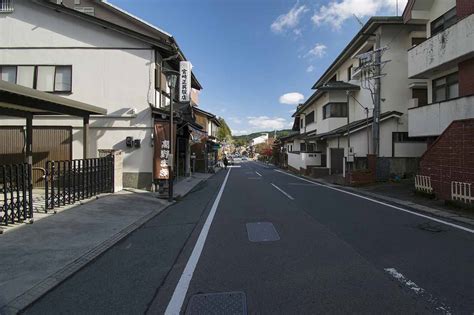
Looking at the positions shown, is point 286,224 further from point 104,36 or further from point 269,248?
point 104,36

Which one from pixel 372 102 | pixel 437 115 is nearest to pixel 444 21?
pixel 437 115

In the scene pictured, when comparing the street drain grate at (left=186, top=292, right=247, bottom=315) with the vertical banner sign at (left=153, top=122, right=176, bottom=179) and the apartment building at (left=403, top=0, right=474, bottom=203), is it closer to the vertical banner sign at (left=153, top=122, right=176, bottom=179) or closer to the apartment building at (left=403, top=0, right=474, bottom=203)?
the apartment building at (left=403, top=0, right=474, bottom=203)

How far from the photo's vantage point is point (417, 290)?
4.71m

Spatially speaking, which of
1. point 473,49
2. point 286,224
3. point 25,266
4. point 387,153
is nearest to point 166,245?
point 25,266

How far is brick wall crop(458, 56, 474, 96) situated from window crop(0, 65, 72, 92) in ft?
60.7

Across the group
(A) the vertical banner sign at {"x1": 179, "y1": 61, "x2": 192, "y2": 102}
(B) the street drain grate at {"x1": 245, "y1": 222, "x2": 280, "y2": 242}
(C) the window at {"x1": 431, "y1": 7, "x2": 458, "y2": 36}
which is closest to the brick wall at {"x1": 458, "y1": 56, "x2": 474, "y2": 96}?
(C) the window at {"x1": 431, "y1": 7, "x2": 458, "y2": 36}

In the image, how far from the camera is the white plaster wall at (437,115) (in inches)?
623

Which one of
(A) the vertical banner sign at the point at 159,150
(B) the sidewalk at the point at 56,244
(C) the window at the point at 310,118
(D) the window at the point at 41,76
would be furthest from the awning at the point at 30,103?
(C) the window at the point at 310,118

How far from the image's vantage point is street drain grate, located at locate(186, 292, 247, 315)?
423 centimetres

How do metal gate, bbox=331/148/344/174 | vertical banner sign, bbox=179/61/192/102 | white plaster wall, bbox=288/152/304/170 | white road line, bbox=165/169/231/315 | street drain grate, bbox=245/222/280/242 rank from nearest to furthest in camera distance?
white road line, bbox=165/169/231/315 → street drain grate, bbox=245/222/280/242 → vertical banner sign, bbox=179/61/192/102 → metal gate, bbox=331/148/344/174 → white plaster wall, bbox=288/152/304/170

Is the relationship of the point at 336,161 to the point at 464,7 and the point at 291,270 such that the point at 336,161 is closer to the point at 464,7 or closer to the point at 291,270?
the point at 464,7

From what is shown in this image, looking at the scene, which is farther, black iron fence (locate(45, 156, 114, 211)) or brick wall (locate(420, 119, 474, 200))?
brick wall (locate(420, 119, 474, 200))

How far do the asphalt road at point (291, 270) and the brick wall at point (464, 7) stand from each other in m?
11.4

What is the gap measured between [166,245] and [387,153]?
67.0 ft
